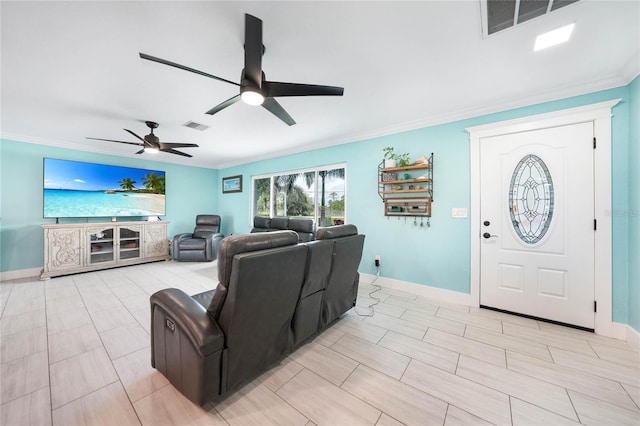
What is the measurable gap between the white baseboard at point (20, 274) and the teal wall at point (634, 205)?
7.95m

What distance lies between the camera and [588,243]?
2.30 m

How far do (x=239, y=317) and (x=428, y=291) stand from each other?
8.98 ft

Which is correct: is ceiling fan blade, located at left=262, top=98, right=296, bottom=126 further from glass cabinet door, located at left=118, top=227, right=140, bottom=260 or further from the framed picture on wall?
glass cabinet door, located at left=118, top=227, right=140, bottom=260

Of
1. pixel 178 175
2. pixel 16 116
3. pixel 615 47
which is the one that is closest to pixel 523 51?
pixel 615 47

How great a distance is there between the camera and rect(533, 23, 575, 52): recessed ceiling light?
5.42 feet

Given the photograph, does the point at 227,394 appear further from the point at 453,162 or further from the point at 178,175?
the point at 178,175

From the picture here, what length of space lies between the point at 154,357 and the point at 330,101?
296cm

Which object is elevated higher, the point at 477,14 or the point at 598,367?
the point at 477,14

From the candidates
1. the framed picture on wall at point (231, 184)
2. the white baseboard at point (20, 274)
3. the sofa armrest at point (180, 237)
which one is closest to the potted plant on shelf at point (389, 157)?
the framed picture on wall at point (231, 184)

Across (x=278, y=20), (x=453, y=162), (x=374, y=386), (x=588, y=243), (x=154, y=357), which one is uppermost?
(x=278, y=20)

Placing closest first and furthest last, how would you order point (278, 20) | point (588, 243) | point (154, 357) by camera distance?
point (278, 20)
point (154, 357)
point (588, 243)

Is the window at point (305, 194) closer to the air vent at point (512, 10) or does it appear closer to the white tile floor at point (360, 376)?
the white tile floor at point (360, 376)

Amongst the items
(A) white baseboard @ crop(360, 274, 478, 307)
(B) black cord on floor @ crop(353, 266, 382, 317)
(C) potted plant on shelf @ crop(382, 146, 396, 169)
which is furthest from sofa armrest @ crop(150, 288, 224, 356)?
(C) potted plant on shelf @ crop(382, 146, 396, 169)

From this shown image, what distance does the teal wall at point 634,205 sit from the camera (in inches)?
79.6
